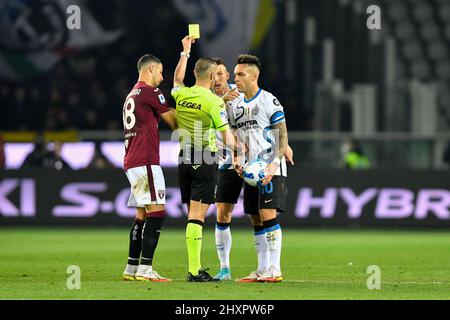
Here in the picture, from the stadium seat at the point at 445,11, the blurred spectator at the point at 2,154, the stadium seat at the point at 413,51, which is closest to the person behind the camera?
the blurred spectator at the point at 2,154

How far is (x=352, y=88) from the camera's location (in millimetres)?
25891

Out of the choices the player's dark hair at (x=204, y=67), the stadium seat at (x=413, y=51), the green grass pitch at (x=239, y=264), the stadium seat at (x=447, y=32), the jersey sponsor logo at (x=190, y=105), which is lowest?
the green grass pitch at (x=239, y=264)

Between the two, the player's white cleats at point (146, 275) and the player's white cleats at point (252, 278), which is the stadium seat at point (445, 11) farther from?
the player's white cleats at point (146, 275)

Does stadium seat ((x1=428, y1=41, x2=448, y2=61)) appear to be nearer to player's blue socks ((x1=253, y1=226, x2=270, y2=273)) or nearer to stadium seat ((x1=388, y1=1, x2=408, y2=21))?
stadium seat ((x1=388, y1=1, x2=408, y2=21))

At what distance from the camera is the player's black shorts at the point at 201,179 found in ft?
37.9

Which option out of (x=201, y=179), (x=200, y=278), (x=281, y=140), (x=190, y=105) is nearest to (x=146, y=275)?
(x=200, y=278)

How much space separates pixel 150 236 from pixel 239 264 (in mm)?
2826

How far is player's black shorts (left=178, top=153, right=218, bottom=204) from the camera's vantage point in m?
11.5

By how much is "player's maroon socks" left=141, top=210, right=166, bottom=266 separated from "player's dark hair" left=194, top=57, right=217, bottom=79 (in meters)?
1.51

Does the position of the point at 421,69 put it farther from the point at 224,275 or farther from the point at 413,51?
the point at 224,275

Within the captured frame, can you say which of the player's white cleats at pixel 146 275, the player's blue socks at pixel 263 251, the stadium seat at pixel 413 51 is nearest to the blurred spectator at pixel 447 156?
the stadium seat at pixel 413 51

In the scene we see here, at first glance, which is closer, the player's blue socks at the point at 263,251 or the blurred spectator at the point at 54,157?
the player's blue socks at the point at 263,251

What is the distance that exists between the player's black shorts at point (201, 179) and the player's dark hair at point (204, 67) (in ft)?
3.01

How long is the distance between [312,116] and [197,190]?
14.4m
